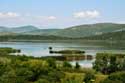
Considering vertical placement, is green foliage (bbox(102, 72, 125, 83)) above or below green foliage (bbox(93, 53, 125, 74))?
above

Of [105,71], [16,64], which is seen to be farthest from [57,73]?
[105,71]

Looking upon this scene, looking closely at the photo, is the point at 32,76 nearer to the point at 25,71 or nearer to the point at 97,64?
the point at 25,71

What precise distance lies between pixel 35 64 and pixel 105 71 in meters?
13.2

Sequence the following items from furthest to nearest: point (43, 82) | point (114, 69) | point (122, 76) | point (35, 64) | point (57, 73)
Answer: point (114, 69) → point (35, 64) → point (57, 73) → point (122, 76) → point (43, 82)

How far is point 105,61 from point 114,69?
2638 mm

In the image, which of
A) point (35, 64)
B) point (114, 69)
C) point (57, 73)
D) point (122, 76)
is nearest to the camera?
point (122, 76)

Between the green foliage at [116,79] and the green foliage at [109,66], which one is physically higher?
the green foliage at [116,79]

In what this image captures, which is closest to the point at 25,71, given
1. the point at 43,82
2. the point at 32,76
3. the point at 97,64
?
the point at 32,76

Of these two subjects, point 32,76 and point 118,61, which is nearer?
point 32,76

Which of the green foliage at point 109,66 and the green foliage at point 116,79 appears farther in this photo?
the green foliage at point 109,66

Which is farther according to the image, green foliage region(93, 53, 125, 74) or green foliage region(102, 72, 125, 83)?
green foliage region(93, 53, 125, 74)

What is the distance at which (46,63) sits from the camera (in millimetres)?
48938

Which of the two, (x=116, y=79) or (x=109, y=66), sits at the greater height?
(x=116, y=79)

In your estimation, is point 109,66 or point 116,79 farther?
point 109,66
